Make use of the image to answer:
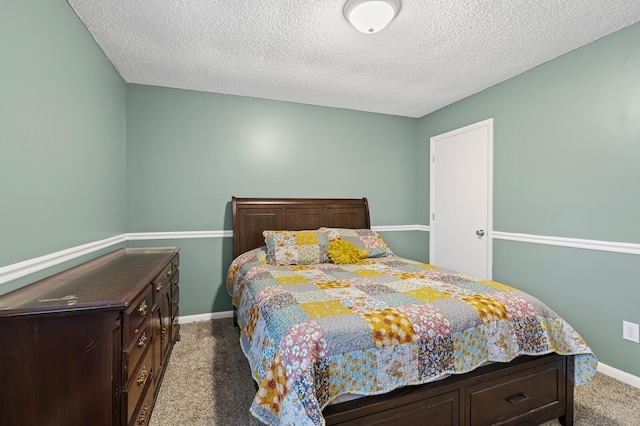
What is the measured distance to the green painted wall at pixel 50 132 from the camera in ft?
4.51

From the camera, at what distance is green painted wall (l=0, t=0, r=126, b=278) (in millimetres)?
1374

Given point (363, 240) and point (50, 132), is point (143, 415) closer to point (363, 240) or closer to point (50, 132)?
point (50, 132)

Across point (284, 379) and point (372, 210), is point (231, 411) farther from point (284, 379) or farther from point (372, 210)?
point (372, 210)

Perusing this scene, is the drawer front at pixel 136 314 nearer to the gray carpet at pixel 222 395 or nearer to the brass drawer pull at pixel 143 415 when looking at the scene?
the brass drawer pull at pixel 143 415

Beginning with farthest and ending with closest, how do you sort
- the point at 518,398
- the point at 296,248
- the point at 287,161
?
the point at 287,161 < the point at 296,248 < the point at 518,398

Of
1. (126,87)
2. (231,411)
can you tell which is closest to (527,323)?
(231,411)

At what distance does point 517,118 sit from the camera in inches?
116

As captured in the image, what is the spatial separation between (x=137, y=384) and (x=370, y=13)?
2.46 m

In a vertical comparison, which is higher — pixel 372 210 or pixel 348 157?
pixel 348 157

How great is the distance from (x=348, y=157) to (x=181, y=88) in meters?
2.08

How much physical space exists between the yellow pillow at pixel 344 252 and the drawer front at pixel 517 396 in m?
1.52

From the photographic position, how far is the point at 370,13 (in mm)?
1931

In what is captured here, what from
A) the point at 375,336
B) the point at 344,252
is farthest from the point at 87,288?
the point at 344,252

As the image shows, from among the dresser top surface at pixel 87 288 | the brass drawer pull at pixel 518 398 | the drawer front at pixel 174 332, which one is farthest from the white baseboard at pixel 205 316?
the brass drawer pull at pixel 518 398
